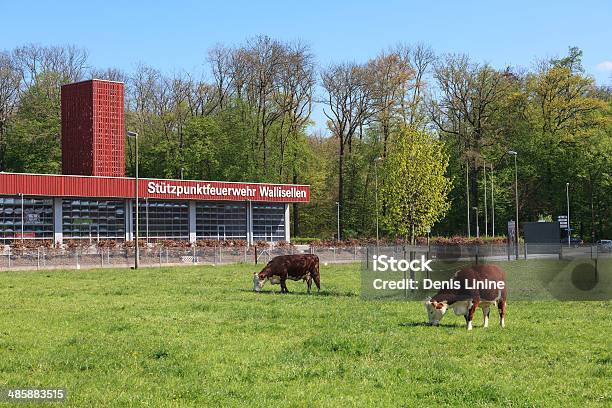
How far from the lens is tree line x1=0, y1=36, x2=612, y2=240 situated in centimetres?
8706

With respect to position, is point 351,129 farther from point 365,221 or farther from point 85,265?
point 85,265

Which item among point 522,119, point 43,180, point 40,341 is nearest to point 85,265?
point 43,180

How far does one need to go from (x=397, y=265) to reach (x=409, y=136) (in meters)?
53.7

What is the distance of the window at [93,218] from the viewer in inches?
2594

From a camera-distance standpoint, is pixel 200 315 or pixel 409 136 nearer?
pixel 200 315

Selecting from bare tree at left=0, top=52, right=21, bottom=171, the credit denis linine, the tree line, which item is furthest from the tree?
the credit denis linine

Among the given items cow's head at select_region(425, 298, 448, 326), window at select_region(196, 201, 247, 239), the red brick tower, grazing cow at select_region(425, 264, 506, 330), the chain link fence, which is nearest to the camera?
grazing cow at select_region(425, 264, 506, 330)

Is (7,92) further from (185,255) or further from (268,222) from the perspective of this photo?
(185,255)

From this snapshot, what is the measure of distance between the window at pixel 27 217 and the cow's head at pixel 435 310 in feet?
168

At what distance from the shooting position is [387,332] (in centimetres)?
1650

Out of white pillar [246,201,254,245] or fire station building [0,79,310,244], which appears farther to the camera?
white pillar [246,201,254,245]

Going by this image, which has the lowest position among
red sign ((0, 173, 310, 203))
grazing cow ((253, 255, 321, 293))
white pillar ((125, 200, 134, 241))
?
grazing cow ((253, 255, 321, 293))

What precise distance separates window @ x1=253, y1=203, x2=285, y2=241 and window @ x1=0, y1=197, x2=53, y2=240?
71.4 feet

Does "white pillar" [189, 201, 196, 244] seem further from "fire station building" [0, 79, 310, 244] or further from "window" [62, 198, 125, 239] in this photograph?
"window" [62, 198, 125, 239]
